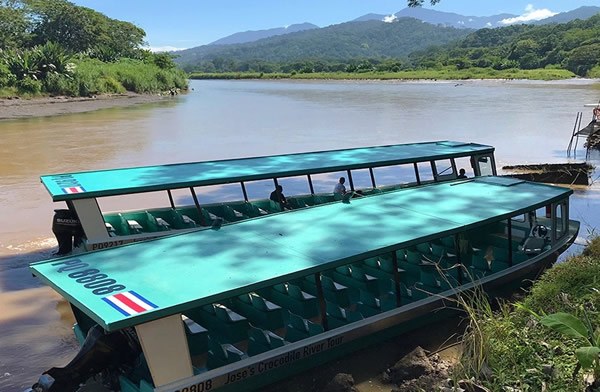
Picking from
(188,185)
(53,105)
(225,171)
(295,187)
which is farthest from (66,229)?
(53,105)

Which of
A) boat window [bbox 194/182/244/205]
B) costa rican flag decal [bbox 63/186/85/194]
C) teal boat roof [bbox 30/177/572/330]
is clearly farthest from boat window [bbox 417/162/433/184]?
costa rican flag decal [bbox 63/186/85/194]

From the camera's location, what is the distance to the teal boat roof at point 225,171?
9.01 metres

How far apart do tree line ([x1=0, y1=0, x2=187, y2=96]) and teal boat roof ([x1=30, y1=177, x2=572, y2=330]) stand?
36.9 m

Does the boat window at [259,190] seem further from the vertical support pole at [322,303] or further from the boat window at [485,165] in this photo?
the vertical support pole at [322,303]

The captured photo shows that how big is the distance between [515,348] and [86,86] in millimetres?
44407

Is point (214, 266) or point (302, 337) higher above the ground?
point (214, 266)

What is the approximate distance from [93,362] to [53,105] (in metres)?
37.6

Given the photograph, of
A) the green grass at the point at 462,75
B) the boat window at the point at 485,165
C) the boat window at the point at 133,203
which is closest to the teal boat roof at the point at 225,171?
the boat window at the point at 485,165

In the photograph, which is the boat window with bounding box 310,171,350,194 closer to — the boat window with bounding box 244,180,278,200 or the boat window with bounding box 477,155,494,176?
the boat window with bounding box 244,180,278,200

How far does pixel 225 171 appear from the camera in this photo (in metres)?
10.3

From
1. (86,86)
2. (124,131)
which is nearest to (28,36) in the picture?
(86,86)

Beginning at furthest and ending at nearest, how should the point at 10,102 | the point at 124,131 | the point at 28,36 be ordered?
the point at 28,36 < the point at 10,102 < the point at 124,131

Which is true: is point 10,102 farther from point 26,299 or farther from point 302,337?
point 302,337

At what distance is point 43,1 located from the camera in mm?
58594
